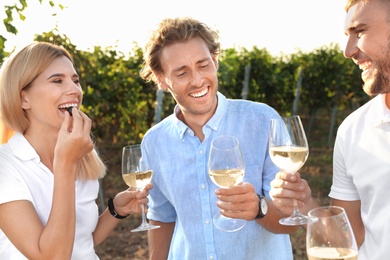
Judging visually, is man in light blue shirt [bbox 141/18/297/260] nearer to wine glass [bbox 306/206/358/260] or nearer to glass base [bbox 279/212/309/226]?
glass base [bbox 279/212/309/226]

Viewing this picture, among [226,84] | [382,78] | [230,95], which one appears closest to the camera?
[382,78]

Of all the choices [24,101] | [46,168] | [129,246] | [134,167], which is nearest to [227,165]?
[134,167]

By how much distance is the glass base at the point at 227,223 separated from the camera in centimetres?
247

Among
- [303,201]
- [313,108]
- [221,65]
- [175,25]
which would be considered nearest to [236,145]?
[303,201]

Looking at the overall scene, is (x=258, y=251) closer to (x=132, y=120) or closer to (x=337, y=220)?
(x=337, y=220)

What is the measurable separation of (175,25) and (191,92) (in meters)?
0.40

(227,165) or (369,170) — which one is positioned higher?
(227,165)

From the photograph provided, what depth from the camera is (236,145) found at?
87.5 inches

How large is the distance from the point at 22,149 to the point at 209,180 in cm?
93

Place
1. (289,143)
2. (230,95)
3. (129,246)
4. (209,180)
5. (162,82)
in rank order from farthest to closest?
Result: (230,95) < (129,246) < (162,82) < (209,180) < (289,143)

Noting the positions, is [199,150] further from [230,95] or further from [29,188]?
[230,95]

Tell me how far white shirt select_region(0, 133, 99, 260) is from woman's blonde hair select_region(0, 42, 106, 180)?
88 mm

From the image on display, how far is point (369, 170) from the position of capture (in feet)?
8.18

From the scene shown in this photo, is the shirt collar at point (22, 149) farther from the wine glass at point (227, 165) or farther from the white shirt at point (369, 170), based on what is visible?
the white shirt at point (369, 170)
